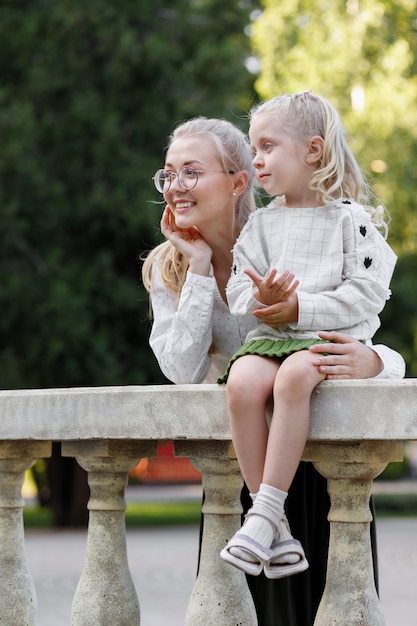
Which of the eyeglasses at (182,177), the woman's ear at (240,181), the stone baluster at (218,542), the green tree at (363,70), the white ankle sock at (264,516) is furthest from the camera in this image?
the green tree at (363,70)

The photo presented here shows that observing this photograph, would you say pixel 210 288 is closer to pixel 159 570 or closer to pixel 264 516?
pixel 264 516

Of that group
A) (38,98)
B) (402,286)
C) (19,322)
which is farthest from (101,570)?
(402,286)

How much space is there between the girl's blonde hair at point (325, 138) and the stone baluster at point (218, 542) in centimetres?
82

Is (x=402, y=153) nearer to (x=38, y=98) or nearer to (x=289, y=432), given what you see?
(x=38, y=98)

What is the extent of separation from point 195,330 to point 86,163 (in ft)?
48.8

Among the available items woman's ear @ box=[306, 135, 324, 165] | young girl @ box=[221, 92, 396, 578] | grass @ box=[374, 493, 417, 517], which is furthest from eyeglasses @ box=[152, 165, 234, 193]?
grass @ box=[374, 493, 417, 517]

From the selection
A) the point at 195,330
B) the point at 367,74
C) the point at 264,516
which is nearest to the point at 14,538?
the point at 195,330

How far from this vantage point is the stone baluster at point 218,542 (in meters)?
3.25

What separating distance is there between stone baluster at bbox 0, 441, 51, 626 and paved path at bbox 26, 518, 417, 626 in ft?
16.7

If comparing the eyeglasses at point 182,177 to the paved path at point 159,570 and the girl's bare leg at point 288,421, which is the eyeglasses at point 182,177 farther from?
the paved path at point 159,570

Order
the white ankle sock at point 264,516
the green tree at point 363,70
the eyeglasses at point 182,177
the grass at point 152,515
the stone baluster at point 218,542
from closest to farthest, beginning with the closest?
the white ankle sock at point 264,516
the stone baluster at point 218,542
the eyeglasses at point 182,177
the green tree at point 363,70
the grass at point 152,515

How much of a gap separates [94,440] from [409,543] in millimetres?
14992

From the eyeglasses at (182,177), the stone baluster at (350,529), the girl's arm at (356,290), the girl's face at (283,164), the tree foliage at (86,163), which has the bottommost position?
the stone baluster at (350,529)

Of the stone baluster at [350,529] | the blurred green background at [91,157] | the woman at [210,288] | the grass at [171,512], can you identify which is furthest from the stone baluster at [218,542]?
the grass at [171,512]
